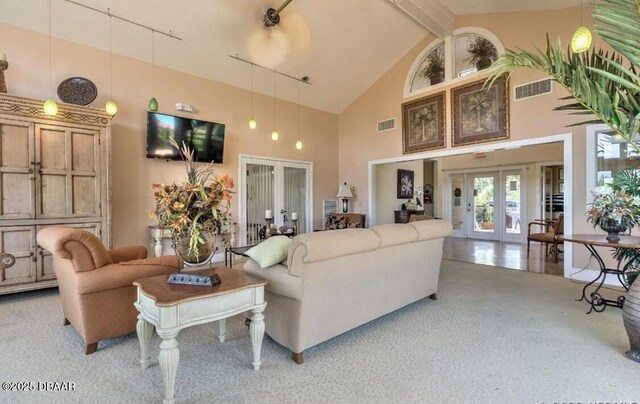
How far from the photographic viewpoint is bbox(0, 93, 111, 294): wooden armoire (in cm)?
345

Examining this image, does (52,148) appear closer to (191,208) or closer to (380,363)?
(191,208)

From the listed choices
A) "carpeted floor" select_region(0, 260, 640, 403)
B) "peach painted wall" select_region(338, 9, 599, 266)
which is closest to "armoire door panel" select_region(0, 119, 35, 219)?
"carpeted floor" select_region(0, 260, 640, 403)

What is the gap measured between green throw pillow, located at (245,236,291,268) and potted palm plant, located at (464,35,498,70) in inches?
207

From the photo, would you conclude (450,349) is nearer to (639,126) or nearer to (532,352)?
(532,352)

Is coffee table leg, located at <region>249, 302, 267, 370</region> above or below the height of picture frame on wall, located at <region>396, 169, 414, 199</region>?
below

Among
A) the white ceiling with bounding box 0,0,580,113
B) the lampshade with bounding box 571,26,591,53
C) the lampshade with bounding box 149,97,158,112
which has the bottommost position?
the lampshade with bounding box 571,26,591,53

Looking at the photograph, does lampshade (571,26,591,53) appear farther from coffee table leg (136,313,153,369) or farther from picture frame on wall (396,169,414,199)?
picture frame on wall (396,169,414,199)

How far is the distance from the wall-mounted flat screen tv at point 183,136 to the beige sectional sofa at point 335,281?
119 inches

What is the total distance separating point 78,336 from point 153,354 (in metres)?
0.87

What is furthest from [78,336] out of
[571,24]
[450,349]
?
[571,24]

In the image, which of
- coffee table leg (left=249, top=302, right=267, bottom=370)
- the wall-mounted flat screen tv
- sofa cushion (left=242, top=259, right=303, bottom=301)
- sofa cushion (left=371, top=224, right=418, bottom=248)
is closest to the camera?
coffee table leg (left=249, top=302, right=267, bottom=370)

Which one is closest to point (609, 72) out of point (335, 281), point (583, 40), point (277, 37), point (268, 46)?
point (583, 40)

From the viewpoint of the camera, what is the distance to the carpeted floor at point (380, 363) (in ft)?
5.95

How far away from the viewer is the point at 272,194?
6.55m
